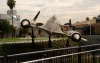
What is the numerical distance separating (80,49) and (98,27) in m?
79.2

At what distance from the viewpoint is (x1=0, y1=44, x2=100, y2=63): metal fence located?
23.2 feet

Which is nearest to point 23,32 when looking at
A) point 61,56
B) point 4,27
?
point 4,27

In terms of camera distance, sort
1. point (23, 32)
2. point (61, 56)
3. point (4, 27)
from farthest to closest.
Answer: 1. point (23, 32)
2. point (4, 27)
3. point (61, 56)

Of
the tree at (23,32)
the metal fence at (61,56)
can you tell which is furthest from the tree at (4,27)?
the metal fence at (61,56)

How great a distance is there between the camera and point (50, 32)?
36219 millimetres

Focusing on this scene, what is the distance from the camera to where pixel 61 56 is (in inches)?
298

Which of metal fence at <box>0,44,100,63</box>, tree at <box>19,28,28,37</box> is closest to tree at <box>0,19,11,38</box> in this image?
tree at <box>19,28,28,37</box>

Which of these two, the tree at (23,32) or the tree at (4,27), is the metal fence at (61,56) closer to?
the tree at (4,27)

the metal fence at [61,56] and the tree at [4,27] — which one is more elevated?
the tree at [4,27]

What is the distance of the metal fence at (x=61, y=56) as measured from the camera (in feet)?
23.2

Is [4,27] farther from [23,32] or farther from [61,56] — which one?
[61,56]

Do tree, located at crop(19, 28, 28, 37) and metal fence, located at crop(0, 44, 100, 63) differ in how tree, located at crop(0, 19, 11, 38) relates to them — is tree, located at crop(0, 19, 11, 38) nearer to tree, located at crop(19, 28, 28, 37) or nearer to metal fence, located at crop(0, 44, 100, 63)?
tree, located at crop(19, 28, 28, 37)

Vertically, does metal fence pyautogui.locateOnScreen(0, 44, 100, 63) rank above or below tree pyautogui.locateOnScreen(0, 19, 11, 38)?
below

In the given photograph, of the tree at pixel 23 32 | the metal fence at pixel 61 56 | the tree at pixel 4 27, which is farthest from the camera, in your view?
the tree at pixel 23 32
